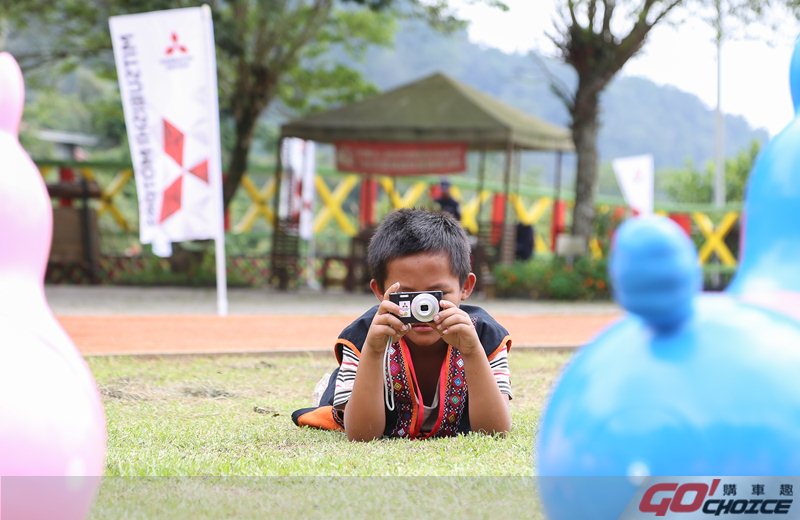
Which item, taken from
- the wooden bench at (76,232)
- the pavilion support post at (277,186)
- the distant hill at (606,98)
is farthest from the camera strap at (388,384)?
the distant hill at (606,98)

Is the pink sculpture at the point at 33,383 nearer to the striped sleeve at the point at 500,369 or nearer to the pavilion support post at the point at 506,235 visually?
the striped sleeve at the point at 500,369

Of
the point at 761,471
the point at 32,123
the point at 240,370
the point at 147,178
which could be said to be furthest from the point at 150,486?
the point at 32,123

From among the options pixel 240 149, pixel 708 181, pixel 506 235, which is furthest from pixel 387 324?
pixel 708 181

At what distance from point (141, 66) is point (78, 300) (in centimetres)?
376

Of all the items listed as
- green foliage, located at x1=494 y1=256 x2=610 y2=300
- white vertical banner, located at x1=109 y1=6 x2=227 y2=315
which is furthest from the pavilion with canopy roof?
white vertical banner, located at x1=109 y1=6 x2=227 y2=315

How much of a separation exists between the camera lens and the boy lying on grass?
3 cm

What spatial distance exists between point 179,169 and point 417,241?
771cm

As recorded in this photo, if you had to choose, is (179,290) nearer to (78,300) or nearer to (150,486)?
(78,300)

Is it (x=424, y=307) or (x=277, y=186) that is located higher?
(x=424, y=307)

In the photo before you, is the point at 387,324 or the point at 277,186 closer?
the point at 387,324

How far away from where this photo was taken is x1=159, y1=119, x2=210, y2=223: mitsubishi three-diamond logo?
35.7 ft

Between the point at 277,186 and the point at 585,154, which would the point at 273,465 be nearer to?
the point at 585,154

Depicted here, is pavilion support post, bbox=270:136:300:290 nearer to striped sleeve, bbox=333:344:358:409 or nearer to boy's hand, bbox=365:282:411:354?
striped sleeve, bbox=333:344:358:409

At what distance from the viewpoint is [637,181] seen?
18812mm
